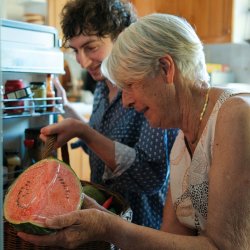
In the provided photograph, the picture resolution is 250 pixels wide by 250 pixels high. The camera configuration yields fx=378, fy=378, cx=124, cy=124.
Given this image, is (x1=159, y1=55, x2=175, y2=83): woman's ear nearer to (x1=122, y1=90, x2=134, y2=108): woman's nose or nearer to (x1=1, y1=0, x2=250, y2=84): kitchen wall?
(x1=122, y1=90, x2=134, y2=108): woman's nose

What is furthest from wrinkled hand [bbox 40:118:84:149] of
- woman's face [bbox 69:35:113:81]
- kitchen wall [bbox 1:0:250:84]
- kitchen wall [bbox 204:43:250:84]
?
kitchen wall [bbox 204:43:250:84]

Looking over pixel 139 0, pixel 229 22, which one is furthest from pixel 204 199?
pixel 139 0

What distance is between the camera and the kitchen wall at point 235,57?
2.84 metres

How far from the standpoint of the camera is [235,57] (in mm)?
2908

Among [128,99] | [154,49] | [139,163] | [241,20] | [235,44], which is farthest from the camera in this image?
[235,44]

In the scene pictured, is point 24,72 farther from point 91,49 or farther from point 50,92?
point 91,49

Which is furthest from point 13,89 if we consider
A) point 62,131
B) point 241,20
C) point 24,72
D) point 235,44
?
point 235,44

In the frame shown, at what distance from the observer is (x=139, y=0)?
281 cm

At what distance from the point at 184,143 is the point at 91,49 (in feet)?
1.33

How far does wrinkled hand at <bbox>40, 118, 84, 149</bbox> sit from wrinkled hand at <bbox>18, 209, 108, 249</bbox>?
298 millimetres

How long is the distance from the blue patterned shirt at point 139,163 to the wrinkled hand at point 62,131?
0.14 metres

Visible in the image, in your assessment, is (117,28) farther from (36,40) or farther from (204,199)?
(204,199)

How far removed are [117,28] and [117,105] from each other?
0.22m

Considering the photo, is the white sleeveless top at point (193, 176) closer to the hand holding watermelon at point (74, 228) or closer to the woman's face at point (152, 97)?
the woman's face at point (152, 97)
